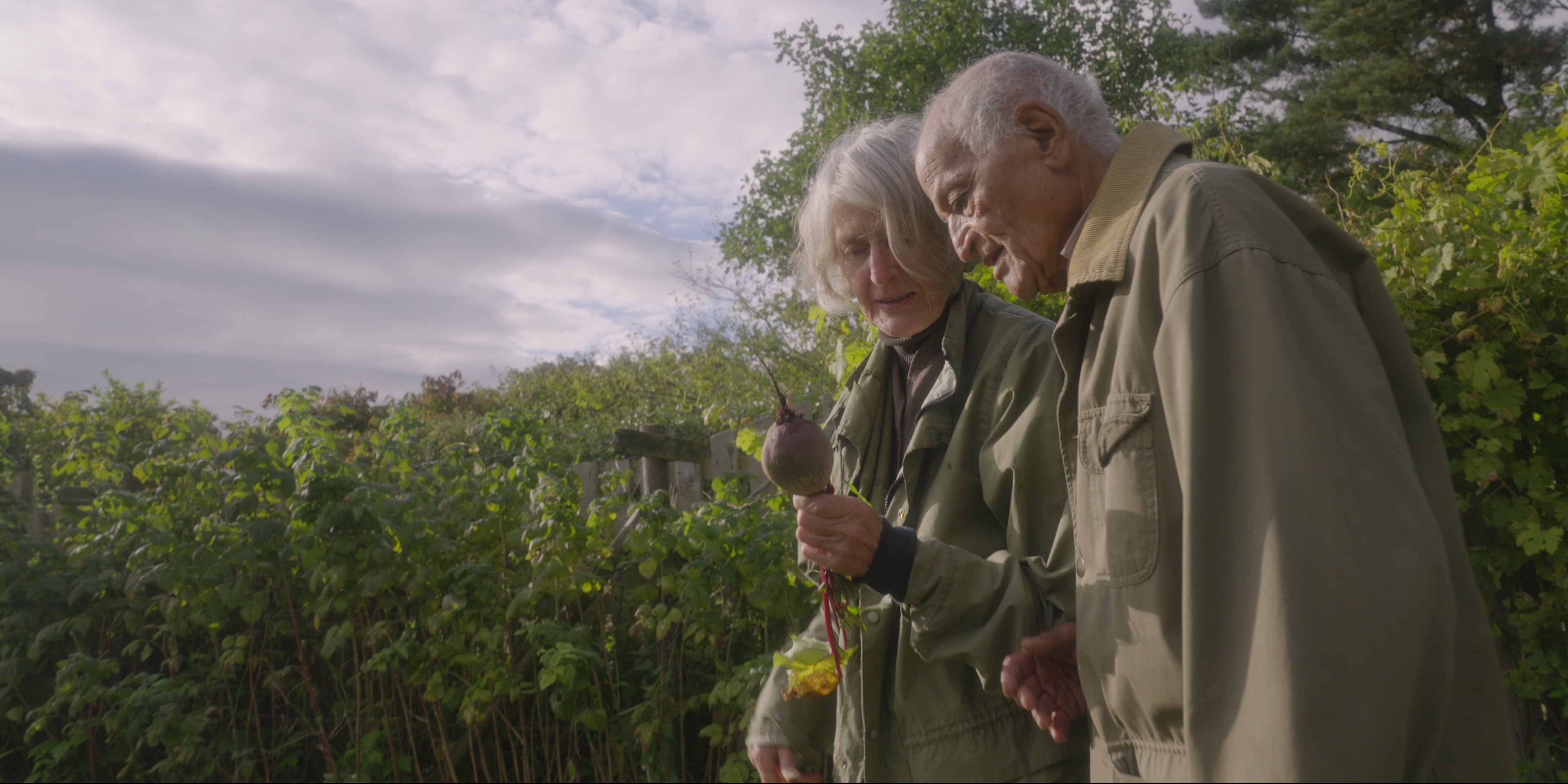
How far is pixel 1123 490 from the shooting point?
1.12 m

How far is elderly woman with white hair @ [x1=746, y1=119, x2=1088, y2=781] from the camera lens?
1.47 metres

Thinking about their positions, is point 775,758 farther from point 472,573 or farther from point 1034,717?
point 472,573

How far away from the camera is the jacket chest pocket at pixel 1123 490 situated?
1.09 metres

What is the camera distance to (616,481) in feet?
10.7

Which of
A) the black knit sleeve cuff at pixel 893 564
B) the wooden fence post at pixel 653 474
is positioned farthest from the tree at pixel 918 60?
the black knit sleeve cuff at pixel 893 564

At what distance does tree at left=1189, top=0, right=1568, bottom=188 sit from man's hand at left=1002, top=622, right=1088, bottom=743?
16.0 meters

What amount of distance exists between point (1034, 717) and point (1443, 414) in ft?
5.58

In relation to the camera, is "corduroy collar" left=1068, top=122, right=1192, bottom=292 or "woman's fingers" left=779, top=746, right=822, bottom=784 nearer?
"corduroy collar" left=1068, top=122, right=1192, bottom=292

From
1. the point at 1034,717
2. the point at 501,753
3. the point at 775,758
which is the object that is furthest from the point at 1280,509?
the point at 501,753

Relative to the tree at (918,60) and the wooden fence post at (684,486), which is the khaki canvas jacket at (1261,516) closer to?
the wooden fence post at (684,486)

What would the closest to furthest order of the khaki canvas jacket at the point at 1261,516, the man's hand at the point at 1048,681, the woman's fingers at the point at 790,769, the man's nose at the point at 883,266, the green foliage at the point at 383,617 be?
the khaki canvas jacket at the point at 1261,516
the man's hand at the point at 1048,681
the woman's fingers at the point at 790,769
the man's nose at the point at 883,266
the green foliage at the point at 383,617

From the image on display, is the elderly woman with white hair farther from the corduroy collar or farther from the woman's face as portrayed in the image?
the corduroy collar

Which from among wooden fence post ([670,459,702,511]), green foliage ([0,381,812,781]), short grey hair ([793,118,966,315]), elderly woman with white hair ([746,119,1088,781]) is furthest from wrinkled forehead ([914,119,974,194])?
wooden fence post ([670,459,702,511])

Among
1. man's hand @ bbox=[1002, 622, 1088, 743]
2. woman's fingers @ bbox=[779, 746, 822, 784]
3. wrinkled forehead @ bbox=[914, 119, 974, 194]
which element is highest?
wrinkled forehead @ bbox=[914, 119, 974, 194]
